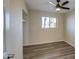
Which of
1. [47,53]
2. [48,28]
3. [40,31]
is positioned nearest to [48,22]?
[48,28]

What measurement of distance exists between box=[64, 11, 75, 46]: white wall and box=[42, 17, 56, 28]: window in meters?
1.01

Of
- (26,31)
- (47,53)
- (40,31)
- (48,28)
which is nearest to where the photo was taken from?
(47,53)

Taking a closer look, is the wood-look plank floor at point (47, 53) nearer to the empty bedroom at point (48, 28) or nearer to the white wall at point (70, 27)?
the empty bedroom at point (48, 28)

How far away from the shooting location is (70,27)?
7.38m

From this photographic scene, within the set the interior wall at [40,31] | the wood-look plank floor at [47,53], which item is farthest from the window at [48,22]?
the wood-look plank floor at [47,53]

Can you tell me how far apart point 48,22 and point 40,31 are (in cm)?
109

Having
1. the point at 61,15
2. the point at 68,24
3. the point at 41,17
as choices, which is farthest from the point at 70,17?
the point at 41,17

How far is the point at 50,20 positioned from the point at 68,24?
1.45 m

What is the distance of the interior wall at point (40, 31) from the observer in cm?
690

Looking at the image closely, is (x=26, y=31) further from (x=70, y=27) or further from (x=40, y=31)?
(x=70, y=27)

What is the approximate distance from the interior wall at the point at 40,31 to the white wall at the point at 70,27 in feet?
1.80

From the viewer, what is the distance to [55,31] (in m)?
8.05

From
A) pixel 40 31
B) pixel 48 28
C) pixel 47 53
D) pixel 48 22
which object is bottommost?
pixel 47 53
